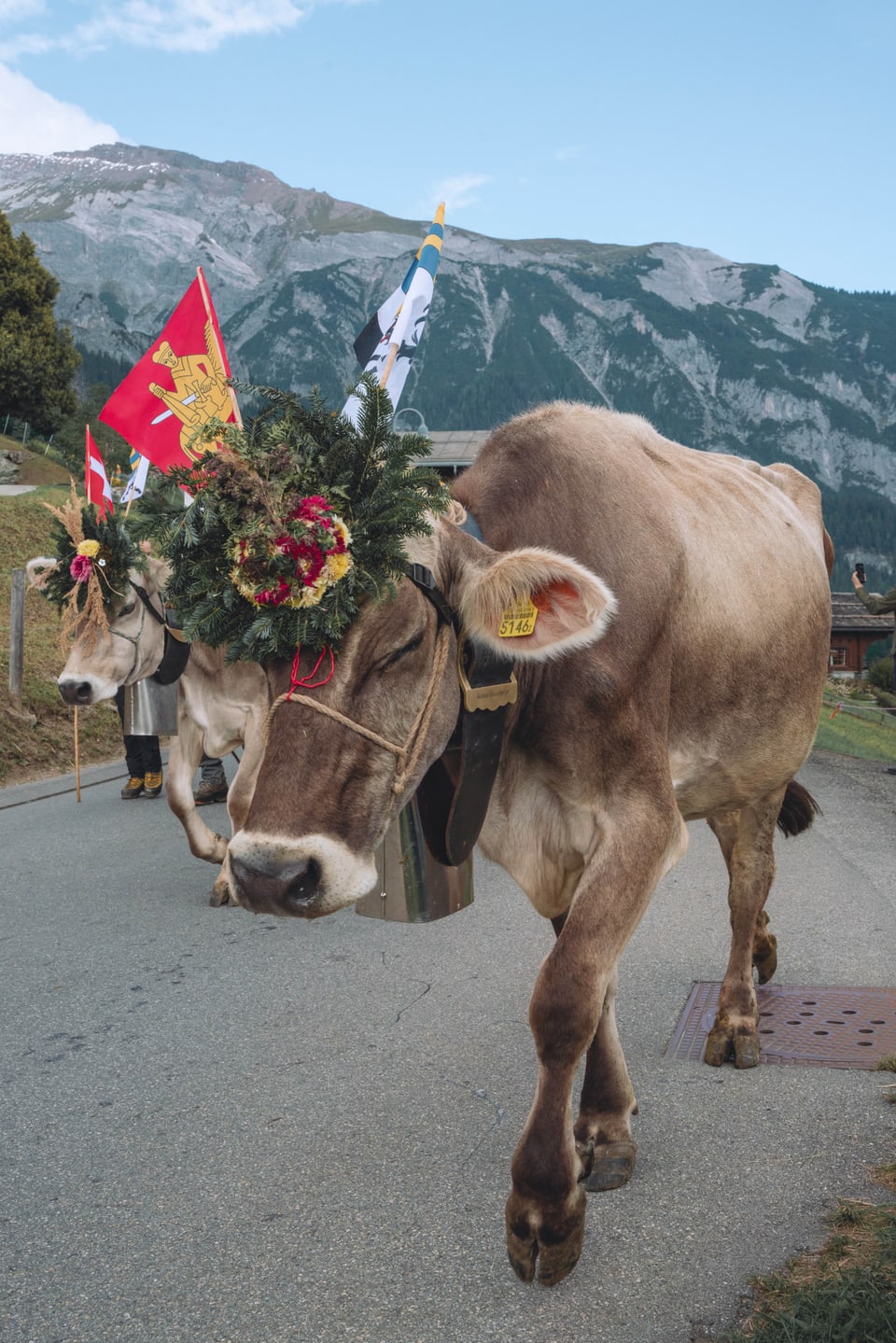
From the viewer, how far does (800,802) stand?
593cm

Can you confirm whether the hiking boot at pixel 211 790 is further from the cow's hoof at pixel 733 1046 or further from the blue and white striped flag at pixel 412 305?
the cow's hoof at pixel 733 1046

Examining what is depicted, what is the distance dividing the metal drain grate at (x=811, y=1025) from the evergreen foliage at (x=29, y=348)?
42970mm

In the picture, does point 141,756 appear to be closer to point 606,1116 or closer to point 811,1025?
point 811,1025

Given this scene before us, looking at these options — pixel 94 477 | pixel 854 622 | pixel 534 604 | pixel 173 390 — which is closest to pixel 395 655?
pixel 534 604

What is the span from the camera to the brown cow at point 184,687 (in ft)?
22.7

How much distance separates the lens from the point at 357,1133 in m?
3.59

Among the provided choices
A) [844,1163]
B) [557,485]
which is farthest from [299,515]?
[844,1163]

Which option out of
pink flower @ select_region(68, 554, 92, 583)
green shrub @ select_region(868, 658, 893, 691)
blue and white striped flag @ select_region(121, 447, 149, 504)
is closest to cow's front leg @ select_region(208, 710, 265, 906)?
pink flower @ select_region(68, 554, 92, 583)

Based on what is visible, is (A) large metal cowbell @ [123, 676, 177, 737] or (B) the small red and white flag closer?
(A) large metal cowbell @ [123, 676, 177, 737]

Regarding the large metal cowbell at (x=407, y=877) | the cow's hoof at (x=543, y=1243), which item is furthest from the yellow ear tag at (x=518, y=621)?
the cow's hoof at (x=543, y=1243)

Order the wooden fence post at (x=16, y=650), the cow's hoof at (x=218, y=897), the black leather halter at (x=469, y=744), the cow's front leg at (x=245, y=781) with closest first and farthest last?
1. the black leather halter at (x=469, y=744)
2. the cow's front leg at (x=245, y=781)
3. the cow's hoof at (x=218, y=897)
4. the wooden fence post at (x=16, y=650)

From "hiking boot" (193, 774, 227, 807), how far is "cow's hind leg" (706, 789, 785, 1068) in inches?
230

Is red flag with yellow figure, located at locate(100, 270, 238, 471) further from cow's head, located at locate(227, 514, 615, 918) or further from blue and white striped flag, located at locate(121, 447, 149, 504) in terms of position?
cow's head, located at locate(227, 514, 615, 918)

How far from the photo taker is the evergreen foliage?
4272cm
